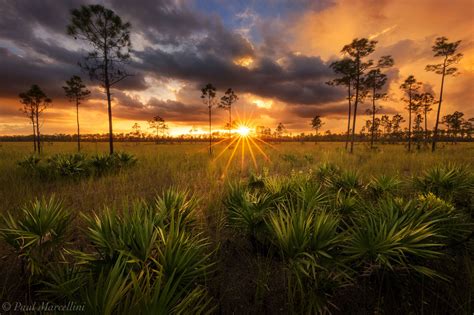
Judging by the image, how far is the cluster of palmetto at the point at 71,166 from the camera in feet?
28.9

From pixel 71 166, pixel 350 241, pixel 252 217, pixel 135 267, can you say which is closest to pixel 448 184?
pixel 350 241

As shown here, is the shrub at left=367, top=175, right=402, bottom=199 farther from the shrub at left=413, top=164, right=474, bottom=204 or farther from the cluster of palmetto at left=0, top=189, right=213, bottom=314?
the cluster of palmetto at left=0, top=189, right=213, bottom=314

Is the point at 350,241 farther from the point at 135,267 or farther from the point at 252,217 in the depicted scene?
the point at 135,267

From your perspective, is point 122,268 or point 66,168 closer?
point 122,268

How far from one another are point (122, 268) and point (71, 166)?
30.8 ft

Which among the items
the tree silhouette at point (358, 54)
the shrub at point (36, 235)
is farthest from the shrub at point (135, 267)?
the tree silhouette at point (358, 54)

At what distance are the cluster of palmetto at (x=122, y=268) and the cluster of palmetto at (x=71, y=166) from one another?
7527 mm

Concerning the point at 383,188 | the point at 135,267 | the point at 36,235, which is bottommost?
the point at 135,267

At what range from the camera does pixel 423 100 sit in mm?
34281

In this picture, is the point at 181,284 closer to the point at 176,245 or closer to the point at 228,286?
the point at 176,245

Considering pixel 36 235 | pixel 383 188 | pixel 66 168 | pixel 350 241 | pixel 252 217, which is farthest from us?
pixel 66 168

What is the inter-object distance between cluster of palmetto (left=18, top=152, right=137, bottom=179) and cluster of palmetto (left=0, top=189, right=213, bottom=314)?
7.53 metres

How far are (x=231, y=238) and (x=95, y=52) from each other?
57.7 feet

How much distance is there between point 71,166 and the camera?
9.02 m
